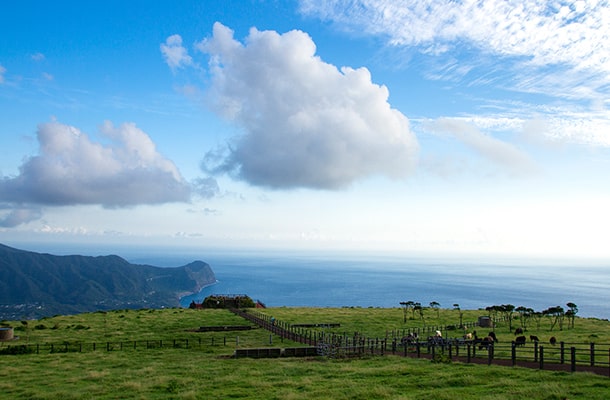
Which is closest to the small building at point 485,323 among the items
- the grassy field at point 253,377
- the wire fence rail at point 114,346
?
the grassy field at point 253,377

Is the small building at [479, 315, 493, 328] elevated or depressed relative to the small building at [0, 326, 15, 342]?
elevated

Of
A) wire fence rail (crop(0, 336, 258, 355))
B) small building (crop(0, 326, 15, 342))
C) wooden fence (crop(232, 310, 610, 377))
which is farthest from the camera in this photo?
small building (crop(0, 326, 15, 342))

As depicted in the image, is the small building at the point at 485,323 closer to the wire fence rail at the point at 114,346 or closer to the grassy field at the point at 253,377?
the grassy field at the point at 253,377

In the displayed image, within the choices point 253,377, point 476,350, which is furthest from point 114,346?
point 476,350

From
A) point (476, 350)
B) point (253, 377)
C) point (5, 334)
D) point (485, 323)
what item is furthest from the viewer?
point (485, 323)

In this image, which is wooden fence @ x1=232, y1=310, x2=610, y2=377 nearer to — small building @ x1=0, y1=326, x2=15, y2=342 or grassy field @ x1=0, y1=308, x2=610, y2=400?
grassy field @ x1=0, y1=308, x2=610, y2=400

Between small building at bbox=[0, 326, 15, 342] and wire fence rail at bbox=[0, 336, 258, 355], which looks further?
small building at bbox=[0, 326, 15, 342]

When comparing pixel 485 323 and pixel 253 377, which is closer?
pixel 253 377

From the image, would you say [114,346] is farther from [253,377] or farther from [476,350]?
[476,350]

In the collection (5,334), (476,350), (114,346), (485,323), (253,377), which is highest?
(253,377)

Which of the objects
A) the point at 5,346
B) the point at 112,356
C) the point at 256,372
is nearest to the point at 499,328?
the point at 256,372

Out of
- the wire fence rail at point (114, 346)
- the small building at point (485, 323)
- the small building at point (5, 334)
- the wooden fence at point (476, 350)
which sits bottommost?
the small building at point (5, 334)

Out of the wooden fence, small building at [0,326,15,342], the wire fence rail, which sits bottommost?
small building at [0,326,15,342]

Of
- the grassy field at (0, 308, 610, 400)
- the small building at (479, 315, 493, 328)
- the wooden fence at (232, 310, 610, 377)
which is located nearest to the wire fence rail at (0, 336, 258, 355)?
the grassy field at (0, 308, 610, 400)
